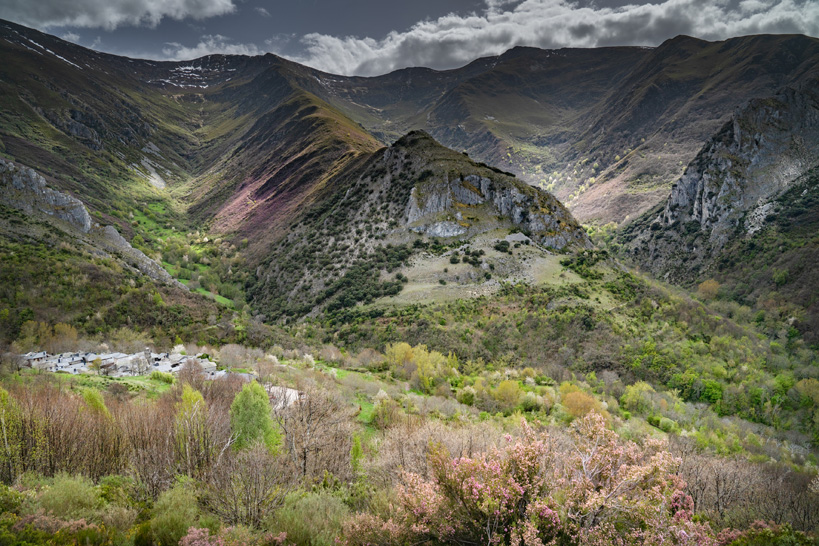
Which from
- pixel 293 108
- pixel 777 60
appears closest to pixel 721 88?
pixel 777 60

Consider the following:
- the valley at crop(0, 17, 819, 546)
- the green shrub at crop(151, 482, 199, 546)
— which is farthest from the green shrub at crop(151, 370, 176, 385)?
the green shrub at crop(151, 482, 199, 546)

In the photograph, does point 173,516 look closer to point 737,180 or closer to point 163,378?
point 163,378

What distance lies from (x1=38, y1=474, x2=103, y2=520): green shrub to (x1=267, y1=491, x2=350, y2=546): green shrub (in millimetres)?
3911

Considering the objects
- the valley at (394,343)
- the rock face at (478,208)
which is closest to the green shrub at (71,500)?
the valley at (394,343)

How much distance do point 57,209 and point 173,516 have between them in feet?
249

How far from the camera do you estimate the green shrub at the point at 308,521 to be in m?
8.16

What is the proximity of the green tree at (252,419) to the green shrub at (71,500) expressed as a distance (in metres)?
5.11

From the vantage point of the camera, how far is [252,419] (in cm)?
1456

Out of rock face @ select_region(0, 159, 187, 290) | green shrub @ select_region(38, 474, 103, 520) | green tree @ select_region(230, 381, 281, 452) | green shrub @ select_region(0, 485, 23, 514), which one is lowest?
green tree @ select_region(230, 381, 281, 452)

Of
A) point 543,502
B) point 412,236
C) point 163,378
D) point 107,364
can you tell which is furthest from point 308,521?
point 412,236

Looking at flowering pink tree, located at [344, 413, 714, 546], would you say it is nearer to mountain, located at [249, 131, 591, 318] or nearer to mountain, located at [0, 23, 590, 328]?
mountain, located at [249, 131, 591, 318]

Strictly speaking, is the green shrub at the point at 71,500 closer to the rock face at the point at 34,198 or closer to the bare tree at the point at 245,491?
the bare tree at the point at 245,491

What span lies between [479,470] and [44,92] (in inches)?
7493

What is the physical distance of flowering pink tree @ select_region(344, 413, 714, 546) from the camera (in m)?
5.81
